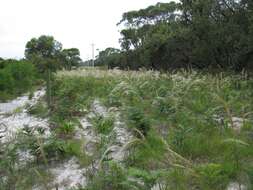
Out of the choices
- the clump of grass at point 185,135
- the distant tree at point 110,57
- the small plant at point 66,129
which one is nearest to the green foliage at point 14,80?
the clump of grass at point 185,135

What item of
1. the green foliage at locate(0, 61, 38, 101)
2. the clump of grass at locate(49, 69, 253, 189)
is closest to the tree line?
the green foliage at locate(0, 61, 38, 101)

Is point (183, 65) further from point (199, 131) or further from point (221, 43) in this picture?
point (199, 131)

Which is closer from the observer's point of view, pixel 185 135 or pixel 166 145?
pixel 166 145

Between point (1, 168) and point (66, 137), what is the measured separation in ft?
4.15

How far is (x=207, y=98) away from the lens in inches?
227

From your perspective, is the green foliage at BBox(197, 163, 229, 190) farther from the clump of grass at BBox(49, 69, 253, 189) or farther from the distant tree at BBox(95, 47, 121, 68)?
the distant tree at BBox(95, 47, 121, 68)

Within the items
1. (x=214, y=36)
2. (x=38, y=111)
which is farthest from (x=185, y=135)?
(x=214, y=36)

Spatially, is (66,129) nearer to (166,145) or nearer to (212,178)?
(166,145)

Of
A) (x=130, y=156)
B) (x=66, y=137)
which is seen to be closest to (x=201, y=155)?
(x=130, y=156)

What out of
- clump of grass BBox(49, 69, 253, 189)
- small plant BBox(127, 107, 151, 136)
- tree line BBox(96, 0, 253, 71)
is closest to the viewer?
clump of grass BBox(49, 69, 253, 189)

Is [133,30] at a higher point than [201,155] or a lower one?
higher

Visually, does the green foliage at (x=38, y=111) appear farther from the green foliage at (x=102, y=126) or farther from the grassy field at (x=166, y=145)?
the green foliage at (x=102, y=126)

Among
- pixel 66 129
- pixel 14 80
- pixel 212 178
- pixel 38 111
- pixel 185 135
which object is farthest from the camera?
pixel 14 80

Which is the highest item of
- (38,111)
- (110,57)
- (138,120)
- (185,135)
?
(110,57)
